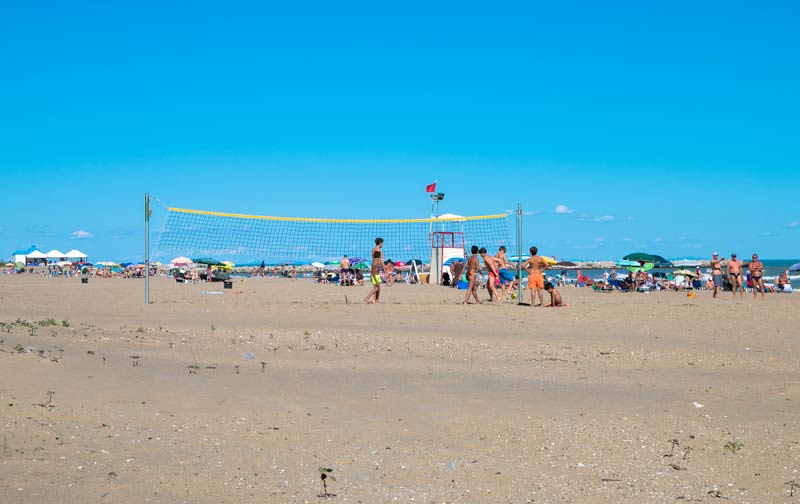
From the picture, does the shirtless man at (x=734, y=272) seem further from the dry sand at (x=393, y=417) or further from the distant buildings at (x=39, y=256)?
the distant buildings at (x=39, y=256)

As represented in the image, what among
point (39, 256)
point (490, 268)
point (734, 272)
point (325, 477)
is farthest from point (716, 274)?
point (39, 256)

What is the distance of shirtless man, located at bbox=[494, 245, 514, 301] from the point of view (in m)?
18.6

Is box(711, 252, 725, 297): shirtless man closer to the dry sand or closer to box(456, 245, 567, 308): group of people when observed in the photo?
box(456, 245, 567, 308): group of people

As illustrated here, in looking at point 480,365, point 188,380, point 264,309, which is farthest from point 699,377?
point 264,309

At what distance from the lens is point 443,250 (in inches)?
1130

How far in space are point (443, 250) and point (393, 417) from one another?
23.3m

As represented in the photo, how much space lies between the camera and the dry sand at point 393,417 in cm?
393

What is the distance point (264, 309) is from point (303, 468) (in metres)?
10.9

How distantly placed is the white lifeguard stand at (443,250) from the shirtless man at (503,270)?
536 cm

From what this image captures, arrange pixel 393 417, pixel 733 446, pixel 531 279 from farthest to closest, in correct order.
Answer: pixel 531 279, pixel 393 417, pixel 733 446

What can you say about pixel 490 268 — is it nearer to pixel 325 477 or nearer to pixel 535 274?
pixel 535 274

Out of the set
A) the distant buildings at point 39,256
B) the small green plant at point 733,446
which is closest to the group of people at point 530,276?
the small green plant at point 733,446

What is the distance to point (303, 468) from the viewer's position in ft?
13.9

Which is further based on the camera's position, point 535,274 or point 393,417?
point 535,274
